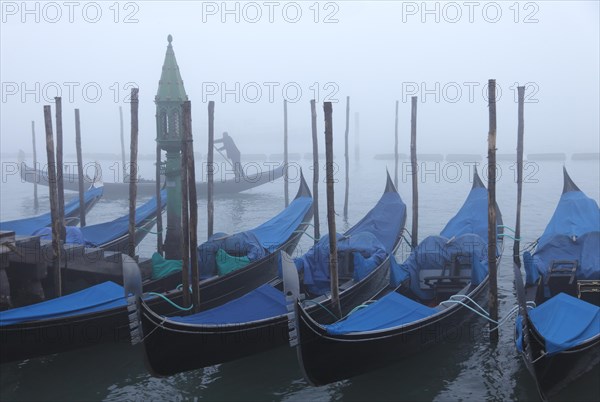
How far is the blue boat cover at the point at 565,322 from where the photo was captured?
5609 millimetres

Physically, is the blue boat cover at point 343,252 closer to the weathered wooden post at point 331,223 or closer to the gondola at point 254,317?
the gondola at point 254,317

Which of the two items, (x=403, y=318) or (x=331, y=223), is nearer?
(x=403, y=318)

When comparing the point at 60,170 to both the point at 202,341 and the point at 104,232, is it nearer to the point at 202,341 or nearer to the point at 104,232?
the point at 104,232

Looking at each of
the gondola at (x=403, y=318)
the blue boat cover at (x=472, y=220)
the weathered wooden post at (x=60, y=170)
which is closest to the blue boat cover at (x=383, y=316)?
the gondola at (x=403, y=318)

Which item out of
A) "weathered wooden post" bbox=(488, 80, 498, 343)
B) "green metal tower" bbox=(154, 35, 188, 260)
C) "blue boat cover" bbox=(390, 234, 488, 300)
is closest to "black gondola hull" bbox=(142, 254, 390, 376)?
"blue boat cover" bbox=(390, 234, 488, 300)

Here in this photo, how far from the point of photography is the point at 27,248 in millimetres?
7613

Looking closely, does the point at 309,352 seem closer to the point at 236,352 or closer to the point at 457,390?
the point at 236,352

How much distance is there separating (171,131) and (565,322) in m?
6.37

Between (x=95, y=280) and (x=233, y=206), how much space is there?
15402 mm

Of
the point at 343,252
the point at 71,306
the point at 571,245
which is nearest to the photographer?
the point at 71,306

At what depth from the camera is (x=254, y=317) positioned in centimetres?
656

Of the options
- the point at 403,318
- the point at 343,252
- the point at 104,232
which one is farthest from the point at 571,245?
the point at 104,232

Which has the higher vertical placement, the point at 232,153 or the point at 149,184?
the point at 232,153

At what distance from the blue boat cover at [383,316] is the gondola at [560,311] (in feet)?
3.41
